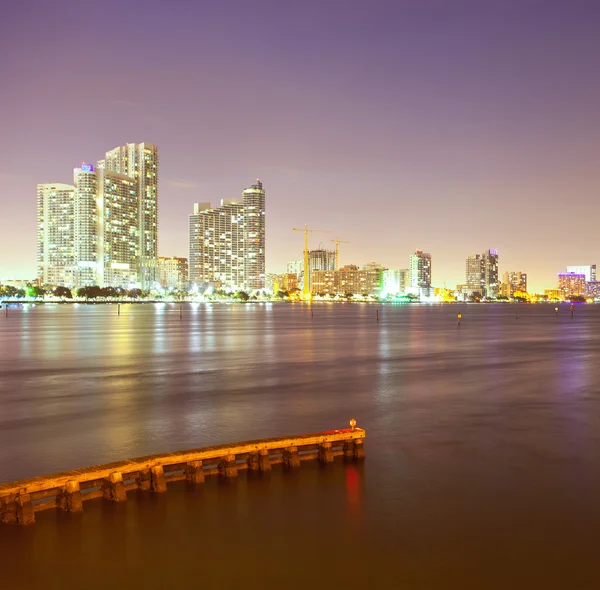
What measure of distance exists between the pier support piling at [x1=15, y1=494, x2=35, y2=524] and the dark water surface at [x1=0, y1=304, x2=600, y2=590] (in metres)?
0.21

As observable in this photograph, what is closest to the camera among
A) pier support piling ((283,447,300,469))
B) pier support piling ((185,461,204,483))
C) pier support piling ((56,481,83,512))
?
pier support piling ((56,481,83,512))

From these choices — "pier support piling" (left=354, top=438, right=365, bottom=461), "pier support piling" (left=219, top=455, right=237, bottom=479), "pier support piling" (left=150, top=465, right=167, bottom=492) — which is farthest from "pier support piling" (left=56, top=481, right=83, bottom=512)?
"pier support piling" (left=354, top=438, right=365, bottom=461)

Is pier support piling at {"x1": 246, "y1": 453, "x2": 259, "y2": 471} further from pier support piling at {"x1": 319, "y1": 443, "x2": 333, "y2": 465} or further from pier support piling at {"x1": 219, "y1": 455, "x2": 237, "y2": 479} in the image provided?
pier support piling at {"x1": 319, "y1": 443, "x2": 333, "y2": 465}

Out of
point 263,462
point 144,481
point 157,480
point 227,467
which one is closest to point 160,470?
point 157,480

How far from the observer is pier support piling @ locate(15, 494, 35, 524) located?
444 inches

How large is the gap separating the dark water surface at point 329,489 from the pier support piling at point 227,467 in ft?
1.07

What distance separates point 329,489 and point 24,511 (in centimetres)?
629

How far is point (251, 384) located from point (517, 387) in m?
13.5

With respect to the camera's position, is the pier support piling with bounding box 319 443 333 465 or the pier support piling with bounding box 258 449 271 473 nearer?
the pier support piling with bounding box 258 449 271 473

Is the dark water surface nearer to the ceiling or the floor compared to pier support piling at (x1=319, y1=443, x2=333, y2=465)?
nearer to the floor

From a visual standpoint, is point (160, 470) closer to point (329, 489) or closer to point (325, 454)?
point (329, 489)

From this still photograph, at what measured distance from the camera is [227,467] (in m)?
14.0

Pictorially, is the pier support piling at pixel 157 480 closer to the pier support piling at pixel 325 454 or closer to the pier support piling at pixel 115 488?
the pier support piling at pixel 115 488

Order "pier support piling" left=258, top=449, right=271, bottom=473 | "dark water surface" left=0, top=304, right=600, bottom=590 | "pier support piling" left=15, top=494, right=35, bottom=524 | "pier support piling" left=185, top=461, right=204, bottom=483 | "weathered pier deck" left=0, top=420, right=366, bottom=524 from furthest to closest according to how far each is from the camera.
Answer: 1. "pier support piling" left=258, top=449, right=271, bottom=473
2. "pier support piling" left=185, top=461, right=204, bottom=483
3. "weathered pier deck" left=0, top=420, right=366, bottom=524
4. "pier support piling" left=15, top=494, right=35, bottom=524
5. "dark water surface" left=0, top=304, right=600, bottom=590
